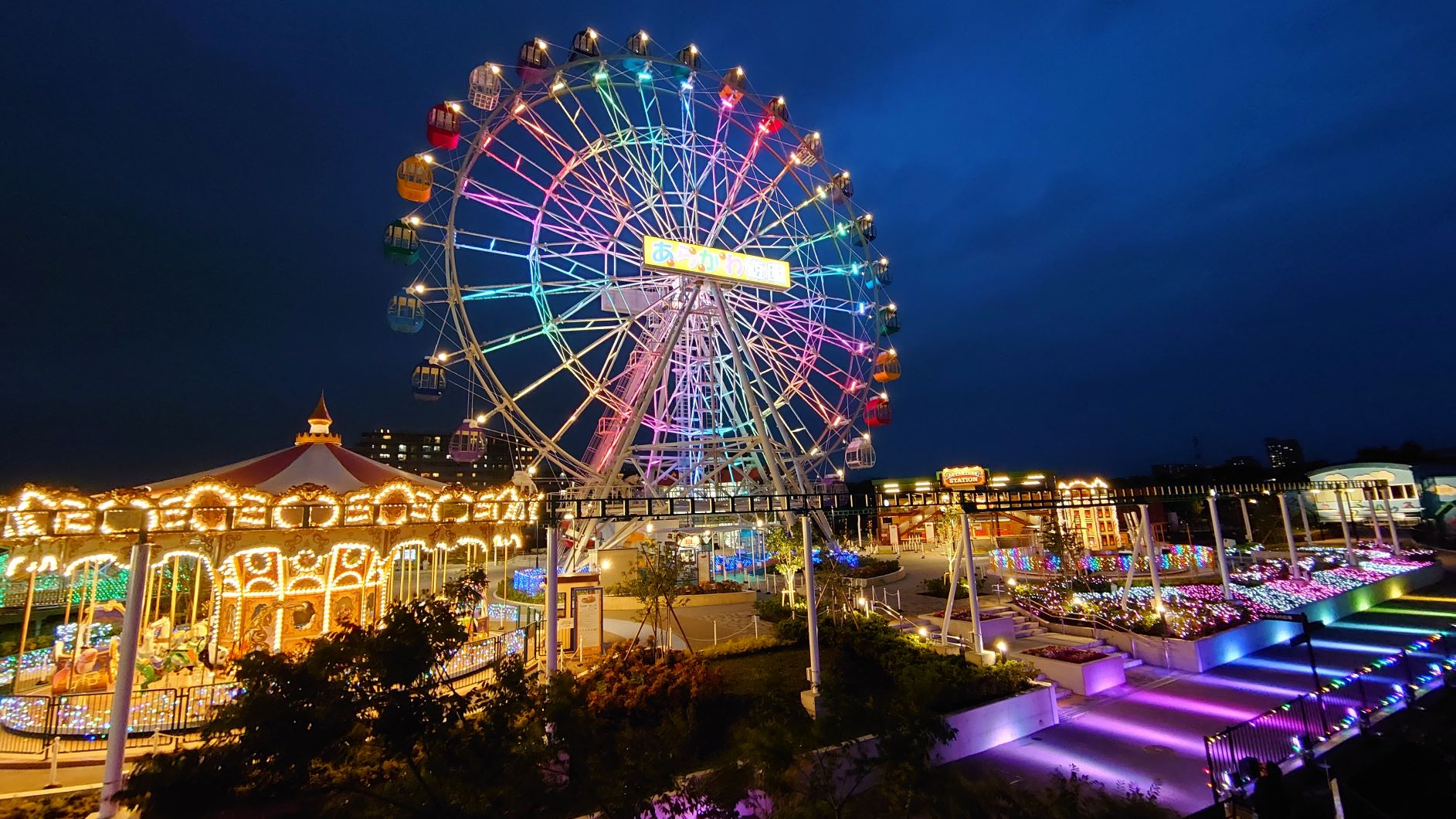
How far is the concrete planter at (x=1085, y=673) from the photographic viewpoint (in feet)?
35.1

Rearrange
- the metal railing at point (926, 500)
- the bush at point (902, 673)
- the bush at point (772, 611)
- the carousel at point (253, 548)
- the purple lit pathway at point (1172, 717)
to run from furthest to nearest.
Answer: the bush at point (772, 611), the metal railing at point (926, 500), the bush at point (902, 673), the carousel at point (253, 548), the purple lit pathway at point (1172, 717)

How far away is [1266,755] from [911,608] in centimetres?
1023

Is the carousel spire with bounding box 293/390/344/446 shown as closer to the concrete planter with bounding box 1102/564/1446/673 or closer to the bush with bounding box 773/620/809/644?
the bush with bounding box 773/620/809/644

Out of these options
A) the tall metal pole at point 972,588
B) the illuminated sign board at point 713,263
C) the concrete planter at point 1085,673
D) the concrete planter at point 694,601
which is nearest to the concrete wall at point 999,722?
the concrete planter at point 1085,673

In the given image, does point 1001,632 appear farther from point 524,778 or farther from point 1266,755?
point 524,778

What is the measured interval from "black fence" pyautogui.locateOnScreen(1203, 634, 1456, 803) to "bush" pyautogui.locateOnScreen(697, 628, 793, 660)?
23.5ft

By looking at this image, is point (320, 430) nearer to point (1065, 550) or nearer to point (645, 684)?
point (645, 684)

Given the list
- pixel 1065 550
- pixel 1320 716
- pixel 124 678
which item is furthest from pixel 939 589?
pixel 124 678

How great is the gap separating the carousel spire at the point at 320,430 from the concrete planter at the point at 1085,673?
54.0 ft

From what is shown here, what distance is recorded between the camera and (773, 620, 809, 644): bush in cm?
1295

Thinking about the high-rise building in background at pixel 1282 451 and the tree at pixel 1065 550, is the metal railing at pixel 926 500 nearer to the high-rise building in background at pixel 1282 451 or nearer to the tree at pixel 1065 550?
the tree at pixel 1065 550

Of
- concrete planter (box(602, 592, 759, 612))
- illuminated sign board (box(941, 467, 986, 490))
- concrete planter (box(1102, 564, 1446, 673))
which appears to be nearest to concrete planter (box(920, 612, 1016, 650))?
concrete planter (box(1102, 564, 1446, 673))

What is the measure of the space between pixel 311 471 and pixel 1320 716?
17938mm

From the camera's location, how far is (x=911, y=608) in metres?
17.4
